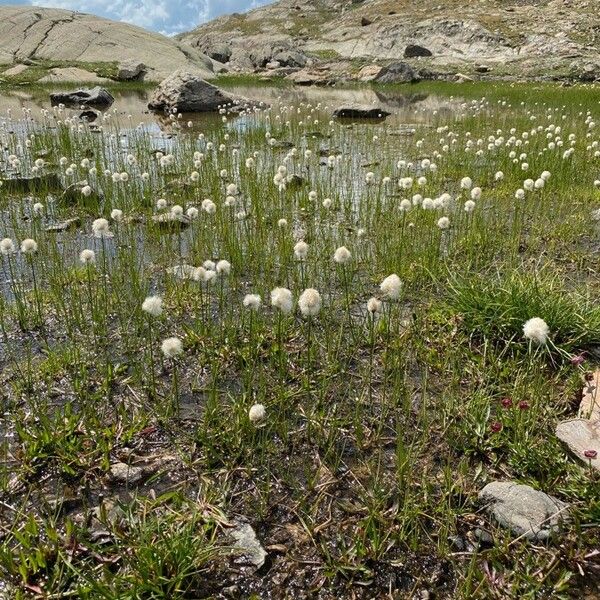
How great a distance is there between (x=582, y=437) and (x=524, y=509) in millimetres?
789

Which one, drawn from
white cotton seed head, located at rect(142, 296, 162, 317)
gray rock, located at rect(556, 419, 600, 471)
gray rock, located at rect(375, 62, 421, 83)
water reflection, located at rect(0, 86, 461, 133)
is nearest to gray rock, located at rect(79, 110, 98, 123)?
water reflection, located at rect(0, 86, 461, 133)

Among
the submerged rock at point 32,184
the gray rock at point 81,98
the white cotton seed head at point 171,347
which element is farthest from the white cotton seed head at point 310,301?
the gray rock at point 81,98

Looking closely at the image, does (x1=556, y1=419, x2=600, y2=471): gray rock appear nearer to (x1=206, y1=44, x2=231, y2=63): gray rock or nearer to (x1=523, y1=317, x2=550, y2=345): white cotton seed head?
(x1=523, y1=317, x2=550, y2=345): white cotton seed head

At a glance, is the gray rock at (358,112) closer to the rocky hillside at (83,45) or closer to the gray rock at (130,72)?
the gray rock at (130,72)

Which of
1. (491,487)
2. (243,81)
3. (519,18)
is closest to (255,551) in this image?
(491,487)

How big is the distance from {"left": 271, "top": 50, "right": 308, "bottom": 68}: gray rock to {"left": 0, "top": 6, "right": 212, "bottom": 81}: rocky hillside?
713 inches

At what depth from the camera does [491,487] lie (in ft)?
10.7

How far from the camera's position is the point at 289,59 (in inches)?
2968

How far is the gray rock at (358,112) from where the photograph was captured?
2380 cm

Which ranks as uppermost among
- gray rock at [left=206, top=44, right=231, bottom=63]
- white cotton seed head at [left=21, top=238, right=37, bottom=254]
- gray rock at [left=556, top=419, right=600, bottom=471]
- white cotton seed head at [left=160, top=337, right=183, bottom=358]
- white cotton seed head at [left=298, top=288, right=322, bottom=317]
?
gray rock at [left=206, top=44, right=231, bottom=63]

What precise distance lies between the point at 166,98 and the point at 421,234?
23155 mm

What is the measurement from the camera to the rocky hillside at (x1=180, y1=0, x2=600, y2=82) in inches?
2306

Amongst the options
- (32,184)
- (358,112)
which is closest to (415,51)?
(358,112)

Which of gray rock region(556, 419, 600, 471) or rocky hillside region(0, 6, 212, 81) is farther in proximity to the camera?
rocky hillside region(0, 6, 212, 81)
